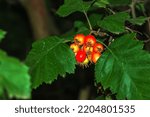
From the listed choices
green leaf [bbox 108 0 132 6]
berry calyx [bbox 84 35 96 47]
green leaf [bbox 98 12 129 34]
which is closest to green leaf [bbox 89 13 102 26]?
green leaf [bbox 108 0 132 6]

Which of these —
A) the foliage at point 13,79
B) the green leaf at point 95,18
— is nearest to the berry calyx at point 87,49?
the green leaf at point 95,18

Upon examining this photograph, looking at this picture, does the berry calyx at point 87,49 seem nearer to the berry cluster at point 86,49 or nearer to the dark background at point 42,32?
the berry cluster at point 86,49

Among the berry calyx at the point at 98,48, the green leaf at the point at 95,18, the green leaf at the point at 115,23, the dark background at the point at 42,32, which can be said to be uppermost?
the green leaf at the point at 115,23

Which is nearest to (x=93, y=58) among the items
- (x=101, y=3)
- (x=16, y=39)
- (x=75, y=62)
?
(x=75, y=62)

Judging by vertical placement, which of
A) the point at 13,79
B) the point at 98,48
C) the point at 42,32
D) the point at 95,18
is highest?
the point at 13,79

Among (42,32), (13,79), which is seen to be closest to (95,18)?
(13,79)

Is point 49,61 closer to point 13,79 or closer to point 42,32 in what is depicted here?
point 13,79
